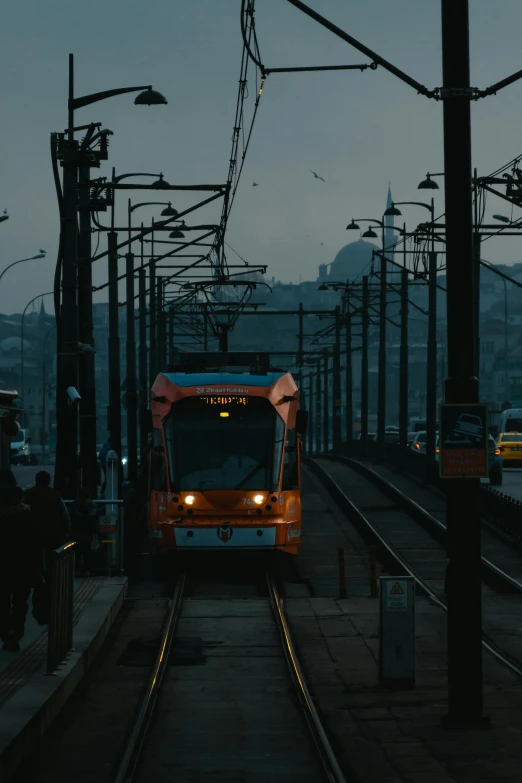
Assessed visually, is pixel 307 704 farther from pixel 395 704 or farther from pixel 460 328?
pixel 460 328

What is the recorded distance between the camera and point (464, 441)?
459 inches

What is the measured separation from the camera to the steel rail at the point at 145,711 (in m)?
9.90

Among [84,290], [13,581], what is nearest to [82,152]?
[84,290]

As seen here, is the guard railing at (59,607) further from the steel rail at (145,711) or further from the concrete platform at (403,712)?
the concrete platform at (403,712)

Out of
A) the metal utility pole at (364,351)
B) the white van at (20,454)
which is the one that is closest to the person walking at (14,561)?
the metal utility pole at (364,351)

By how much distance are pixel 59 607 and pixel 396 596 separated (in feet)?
10.2

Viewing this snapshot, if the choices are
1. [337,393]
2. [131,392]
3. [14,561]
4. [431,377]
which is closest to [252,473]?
[14,561]

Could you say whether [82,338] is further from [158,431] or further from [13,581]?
[13,581]

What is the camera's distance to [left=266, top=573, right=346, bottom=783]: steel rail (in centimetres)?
992

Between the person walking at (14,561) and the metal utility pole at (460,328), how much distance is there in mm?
4422

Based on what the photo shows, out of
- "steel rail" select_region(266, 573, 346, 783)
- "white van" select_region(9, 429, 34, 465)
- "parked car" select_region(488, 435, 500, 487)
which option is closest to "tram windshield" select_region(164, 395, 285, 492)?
"steel rail" select_region(266, 573, 346, 783)

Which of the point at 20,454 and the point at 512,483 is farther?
the point at 20,454

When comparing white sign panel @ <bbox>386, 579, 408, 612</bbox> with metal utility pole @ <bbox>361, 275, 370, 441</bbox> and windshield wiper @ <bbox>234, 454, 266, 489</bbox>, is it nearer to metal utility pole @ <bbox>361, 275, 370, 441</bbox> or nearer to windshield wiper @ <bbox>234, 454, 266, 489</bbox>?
windshield wiper @ <bbox>234, 454, 266, 489</bbox>

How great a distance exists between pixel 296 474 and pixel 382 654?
10953 millimetres
